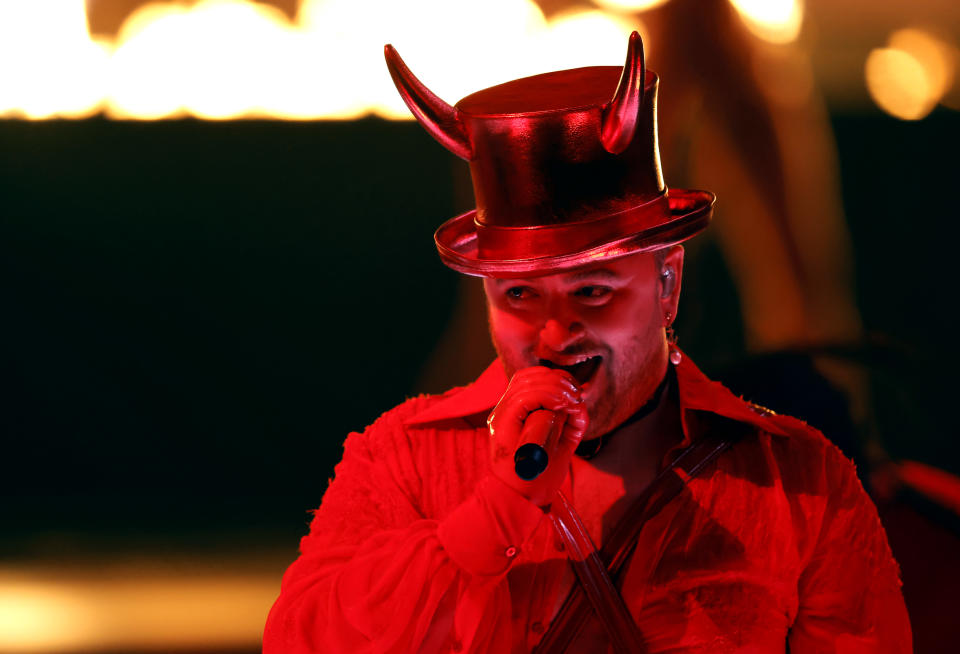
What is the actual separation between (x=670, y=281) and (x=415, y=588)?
599mm

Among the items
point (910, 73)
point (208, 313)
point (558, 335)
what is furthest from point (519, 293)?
point (208, 313)

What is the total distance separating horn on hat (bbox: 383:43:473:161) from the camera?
4.57ft

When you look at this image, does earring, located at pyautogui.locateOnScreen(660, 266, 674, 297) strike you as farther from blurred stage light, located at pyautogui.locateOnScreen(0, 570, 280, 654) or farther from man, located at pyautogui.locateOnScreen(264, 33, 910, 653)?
blurred stage light, located at pyautogui.locateOnScreen(0, 570, 280, 654)

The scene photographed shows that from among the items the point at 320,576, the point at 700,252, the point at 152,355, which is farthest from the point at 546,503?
the point at 152,355

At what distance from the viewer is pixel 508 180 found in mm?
1406

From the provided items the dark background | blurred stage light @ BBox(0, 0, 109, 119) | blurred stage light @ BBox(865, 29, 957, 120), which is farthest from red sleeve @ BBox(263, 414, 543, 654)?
blurred stage light @ BBox(0, 0, 109, 119)

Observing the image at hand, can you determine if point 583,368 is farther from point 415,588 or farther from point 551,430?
point 415,588

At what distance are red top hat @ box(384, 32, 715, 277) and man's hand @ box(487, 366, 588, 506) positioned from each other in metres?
0.17

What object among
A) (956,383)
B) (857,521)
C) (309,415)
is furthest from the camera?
(309,415)

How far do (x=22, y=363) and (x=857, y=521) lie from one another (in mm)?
2435

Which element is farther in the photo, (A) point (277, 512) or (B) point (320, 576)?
(A) point (277, 512)

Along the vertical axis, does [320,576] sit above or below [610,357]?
below

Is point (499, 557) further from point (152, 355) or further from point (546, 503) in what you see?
point (152, 355)

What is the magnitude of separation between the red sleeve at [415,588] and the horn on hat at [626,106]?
467 millimetres
